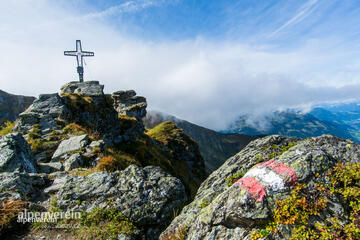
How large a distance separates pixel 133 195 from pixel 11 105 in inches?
Result: 8690

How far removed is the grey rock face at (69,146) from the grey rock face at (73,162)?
1724 millimetres

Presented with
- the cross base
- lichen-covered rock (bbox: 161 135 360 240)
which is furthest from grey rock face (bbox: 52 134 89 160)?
the cross base

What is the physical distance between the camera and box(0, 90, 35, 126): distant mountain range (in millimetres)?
159250

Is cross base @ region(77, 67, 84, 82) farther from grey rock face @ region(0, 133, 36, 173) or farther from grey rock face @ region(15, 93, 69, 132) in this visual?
grey rock face @ region(0, 133, 36, 173)

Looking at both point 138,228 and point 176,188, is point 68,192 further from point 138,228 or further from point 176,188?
point 176,188

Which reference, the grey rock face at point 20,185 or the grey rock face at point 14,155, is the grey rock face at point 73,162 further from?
the grey rock face at point 20,185

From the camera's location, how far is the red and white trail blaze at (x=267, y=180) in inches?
229

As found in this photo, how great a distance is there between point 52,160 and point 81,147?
2501 mm

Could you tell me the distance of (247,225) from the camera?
562cm

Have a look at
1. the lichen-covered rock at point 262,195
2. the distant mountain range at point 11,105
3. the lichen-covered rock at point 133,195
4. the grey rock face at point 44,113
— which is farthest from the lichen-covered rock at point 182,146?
the distant mountain range at point 11,105

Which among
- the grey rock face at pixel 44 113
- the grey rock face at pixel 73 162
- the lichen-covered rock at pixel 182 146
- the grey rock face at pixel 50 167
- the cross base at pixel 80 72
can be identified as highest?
the cross base at pixel 80 72

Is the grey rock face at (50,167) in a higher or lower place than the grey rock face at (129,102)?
lower

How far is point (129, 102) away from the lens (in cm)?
7469

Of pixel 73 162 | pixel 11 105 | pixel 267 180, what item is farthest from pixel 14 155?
pixel 11 105
